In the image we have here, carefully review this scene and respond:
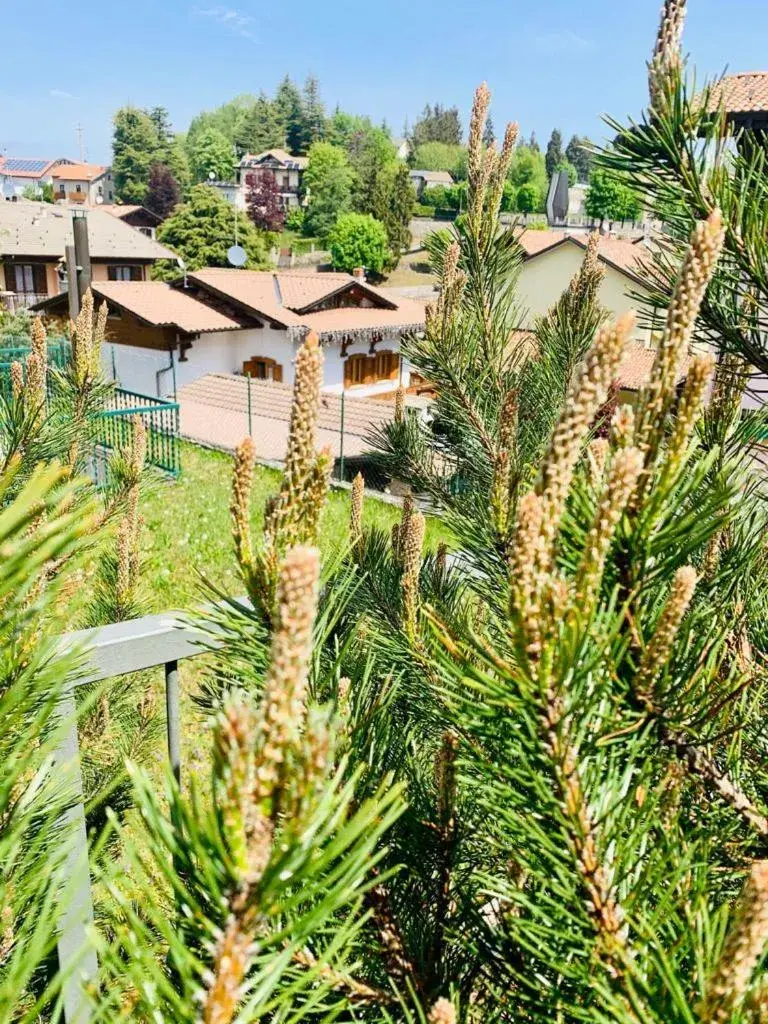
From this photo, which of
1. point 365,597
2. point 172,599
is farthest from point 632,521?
point 172,599

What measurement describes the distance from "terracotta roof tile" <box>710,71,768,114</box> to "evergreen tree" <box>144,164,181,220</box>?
7555cm

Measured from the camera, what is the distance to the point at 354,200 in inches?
2406

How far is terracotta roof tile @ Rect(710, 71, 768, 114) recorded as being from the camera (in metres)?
1.22

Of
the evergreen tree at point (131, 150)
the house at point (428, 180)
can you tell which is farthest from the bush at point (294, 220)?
the house at point (428, 180)

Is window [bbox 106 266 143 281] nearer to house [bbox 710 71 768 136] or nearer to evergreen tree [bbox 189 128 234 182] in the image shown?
Result: house [bbox 710 71 768 136]

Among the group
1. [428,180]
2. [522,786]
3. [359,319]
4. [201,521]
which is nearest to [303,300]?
[359,319]

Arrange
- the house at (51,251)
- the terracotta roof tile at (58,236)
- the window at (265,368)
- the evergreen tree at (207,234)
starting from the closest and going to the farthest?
1. the window at (265,368)
2. the house at (51,251)
3. the terracotta roof tile at (58,236)
4. the evergreen tree at (207,234)

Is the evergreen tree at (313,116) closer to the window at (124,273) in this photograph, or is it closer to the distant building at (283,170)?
the distant building at (283,170)

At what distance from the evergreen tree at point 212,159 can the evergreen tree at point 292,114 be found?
38.8ft

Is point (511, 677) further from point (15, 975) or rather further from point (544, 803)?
point (15, 975)

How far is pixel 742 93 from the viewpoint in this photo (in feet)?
5.59

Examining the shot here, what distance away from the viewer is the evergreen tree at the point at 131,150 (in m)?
75.2

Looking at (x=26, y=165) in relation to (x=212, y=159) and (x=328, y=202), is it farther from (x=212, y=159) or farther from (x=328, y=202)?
(x=328, y=202)

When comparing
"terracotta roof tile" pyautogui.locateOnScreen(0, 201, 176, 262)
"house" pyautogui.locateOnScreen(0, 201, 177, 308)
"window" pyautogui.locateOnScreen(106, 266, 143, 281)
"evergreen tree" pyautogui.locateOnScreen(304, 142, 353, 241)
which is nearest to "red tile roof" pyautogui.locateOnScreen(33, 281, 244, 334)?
"house" pyautogui.locateOnScreen(0, 201, 177, 308)
